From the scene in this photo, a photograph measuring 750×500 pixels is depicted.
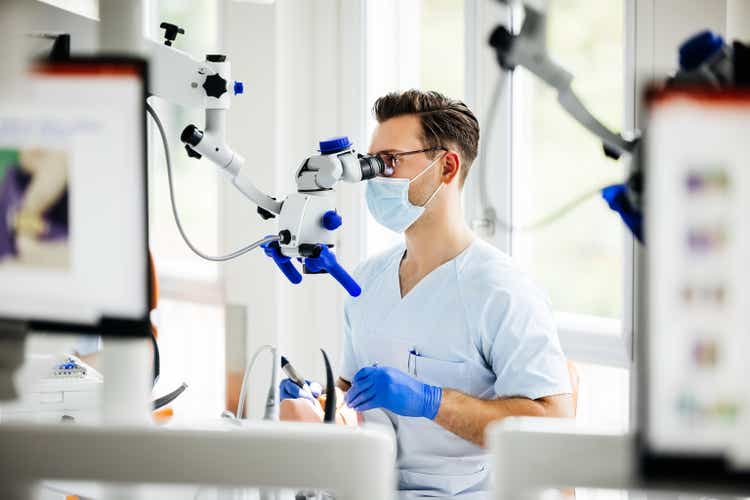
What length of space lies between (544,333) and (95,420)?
128cm

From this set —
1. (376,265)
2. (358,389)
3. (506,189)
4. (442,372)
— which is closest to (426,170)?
(376,265)

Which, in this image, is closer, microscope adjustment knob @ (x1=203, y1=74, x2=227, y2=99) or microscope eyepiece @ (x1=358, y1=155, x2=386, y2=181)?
microscope adjustment knob @ (x1=203, y1=74, x2=227, y2=99)

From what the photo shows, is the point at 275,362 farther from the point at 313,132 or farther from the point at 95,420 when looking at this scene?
the point at 313,132

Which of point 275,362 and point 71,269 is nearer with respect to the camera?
point 71,269

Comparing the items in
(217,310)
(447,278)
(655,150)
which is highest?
(655,150)

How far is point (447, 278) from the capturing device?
2.08 m

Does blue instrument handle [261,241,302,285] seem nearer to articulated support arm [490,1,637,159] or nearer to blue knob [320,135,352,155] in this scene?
blue knob [320,135,352,155]

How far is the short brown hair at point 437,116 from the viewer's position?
2.19m

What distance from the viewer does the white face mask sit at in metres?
2.15

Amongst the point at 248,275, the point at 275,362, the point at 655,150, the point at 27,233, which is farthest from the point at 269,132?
the point at 655,150

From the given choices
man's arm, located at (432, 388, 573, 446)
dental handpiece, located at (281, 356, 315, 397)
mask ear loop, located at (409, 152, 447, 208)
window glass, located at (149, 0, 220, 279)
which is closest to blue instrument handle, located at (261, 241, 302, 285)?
dental handpiece, located at (281, 356, 315, 397)

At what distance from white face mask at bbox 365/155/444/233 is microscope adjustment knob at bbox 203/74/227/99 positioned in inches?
25.3

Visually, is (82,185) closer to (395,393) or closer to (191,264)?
(395,393)

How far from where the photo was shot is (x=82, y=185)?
0.82 meters
